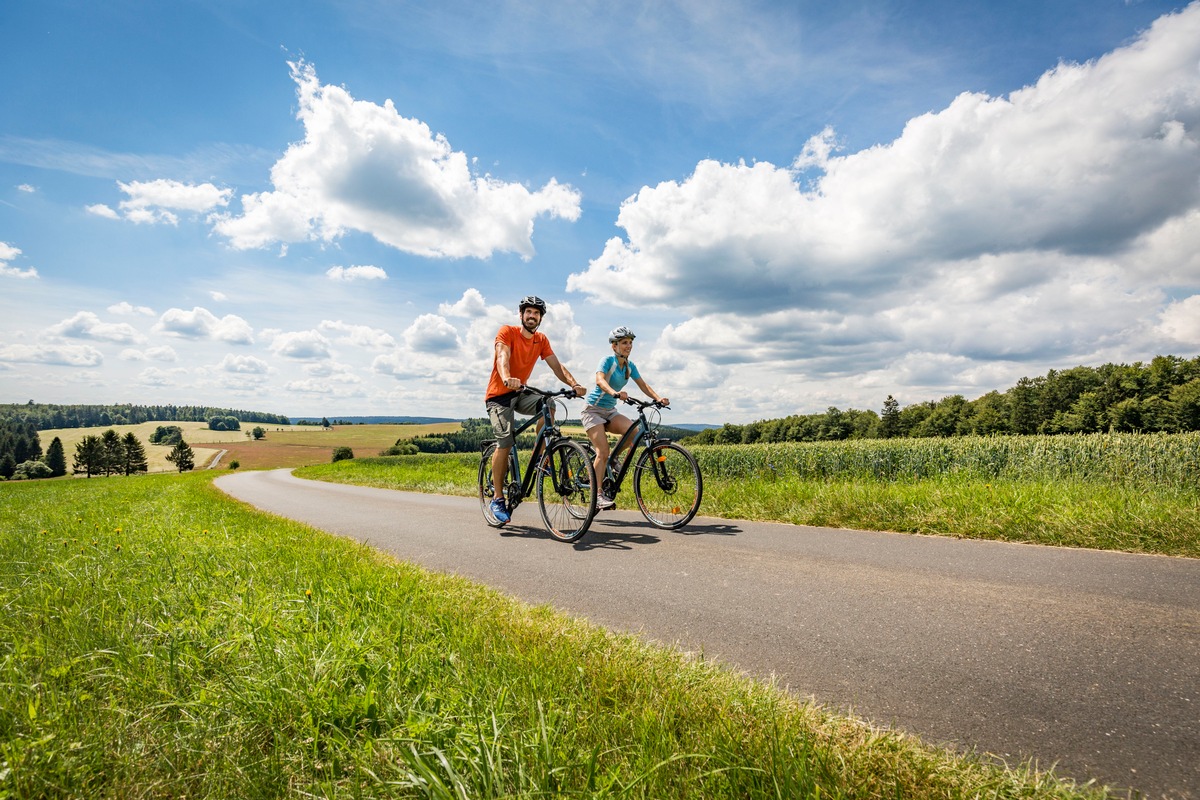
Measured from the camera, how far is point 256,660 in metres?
2.35

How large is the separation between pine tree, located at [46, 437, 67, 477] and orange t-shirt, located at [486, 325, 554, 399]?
120664mm

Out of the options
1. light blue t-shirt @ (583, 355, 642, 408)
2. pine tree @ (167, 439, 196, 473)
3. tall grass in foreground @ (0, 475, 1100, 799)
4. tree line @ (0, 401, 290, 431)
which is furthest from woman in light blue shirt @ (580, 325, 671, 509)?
tree line @ (0, 401, 290, 431)

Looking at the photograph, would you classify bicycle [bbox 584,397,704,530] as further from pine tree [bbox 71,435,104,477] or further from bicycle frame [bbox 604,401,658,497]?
pine tree [bbox 71,435,104,477]

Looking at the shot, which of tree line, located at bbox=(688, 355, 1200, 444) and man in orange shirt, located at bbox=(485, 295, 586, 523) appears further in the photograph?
tree line, located at bbox=(688, 355, 1200, 444)

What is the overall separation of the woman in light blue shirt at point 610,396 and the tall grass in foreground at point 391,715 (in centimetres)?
410

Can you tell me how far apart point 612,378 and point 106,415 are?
220 metres

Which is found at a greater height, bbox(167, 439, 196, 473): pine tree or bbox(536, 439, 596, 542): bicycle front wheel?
bbox(536, 439, 596, 542): bicycle front wheel

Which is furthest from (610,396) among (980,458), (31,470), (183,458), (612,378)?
(31,470)

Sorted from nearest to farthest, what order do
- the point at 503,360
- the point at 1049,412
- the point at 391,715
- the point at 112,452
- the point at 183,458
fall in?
1. the point at 391,715
2. the point at 503,360
3. the point at 1049,412
4. the point at 112,452
5. the point at 183,458

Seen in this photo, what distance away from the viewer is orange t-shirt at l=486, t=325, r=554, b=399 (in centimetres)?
702

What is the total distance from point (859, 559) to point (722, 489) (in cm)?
374

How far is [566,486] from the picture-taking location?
6887mm

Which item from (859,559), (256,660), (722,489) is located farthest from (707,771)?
(722,489)

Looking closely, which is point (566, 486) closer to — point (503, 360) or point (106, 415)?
point (503, 360)
